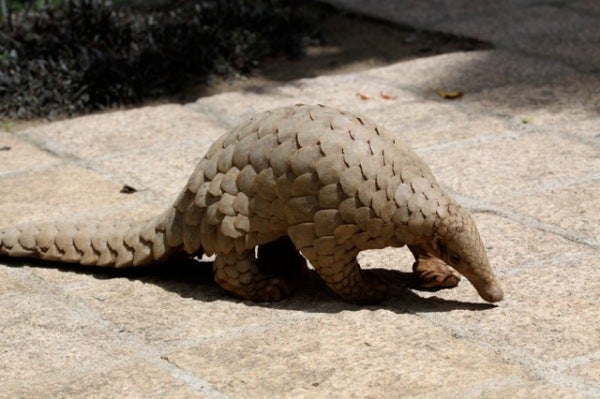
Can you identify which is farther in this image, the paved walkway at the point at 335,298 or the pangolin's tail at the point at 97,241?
the pangolin's tail at the point at 97,241

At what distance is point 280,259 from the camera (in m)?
4.65

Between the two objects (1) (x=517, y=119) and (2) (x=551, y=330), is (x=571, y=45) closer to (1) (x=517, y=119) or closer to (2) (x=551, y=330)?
(1) (x=517, y=119)

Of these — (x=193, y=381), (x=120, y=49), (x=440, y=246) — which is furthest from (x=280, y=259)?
(x=120, y=49)

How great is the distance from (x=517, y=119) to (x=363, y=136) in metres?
2.87

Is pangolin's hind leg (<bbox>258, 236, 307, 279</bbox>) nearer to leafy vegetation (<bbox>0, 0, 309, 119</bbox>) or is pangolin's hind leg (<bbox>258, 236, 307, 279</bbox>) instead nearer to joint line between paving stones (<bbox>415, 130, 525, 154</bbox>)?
joint line between paving stones (<bbox>415, 130, 525, 154</bbox>)

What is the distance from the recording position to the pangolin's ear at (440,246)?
4.21 meters

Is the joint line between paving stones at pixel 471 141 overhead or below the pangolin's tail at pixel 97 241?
below

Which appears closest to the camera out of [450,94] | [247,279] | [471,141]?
[247,279]

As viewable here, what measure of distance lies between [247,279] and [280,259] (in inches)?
10.1

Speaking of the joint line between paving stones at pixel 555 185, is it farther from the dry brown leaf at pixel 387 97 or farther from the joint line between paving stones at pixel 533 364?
the dry brown leaf at pixel 387 97

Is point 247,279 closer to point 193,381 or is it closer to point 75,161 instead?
point 193,381

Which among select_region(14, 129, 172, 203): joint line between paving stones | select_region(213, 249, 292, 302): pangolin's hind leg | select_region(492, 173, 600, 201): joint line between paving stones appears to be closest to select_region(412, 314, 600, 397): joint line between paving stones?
select_region(213, 249, 292, 302): pangolin's hind leg

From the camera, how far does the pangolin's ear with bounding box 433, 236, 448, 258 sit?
4207 millimetres

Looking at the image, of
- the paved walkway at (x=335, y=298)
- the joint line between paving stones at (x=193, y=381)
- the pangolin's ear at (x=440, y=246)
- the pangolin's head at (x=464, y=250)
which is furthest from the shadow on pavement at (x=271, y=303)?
the joint line between paving stones at (x=193, y=381)
